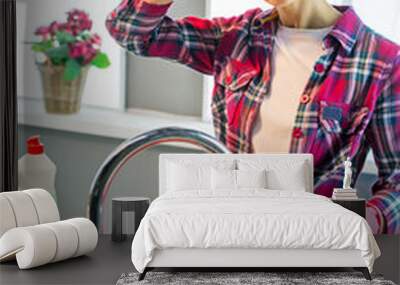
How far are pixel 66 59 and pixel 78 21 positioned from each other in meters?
0.36

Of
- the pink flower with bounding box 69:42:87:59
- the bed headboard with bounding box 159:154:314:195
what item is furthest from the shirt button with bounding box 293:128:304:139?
the pink flower with bounding box 69:42:87:59

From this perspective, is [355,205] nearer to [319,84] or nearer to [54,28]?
[319,84]

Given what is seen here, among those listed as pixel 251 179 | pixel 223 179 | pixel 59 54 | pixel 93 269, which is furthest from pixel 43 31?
pixel 93 269

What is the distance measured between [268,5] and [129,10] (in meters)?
1.24

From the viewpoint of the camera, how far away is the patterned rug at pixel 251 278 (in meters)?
4.83

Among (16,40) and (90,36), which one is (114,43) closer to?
(90,36)

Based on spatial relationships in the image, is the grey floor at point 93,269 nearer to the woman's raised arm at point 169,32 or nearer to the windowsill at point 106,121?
the windowsill at point 106,121

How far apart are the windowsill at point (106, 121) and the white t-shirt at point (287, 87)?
534 mm

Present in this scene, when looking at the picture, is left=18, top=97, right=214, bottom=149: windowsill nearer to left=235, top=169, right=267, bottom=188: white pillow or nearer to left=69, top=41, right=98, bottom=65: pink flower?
left=69, top=41, right=98, bottom=65: pink flower

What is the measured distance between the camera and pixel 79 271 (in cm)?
524

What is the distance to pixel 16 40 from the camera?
7078 mm

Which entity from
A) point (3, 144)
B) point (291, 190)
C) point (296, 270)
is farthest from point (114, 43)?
point (296, 270)

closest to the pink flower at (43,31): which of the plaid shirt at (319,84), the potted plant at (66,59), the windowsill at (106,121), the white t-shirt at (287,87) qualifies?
the potted plant at (66,59)

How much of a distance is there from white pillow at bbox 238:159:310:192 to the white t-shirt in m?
0.30
